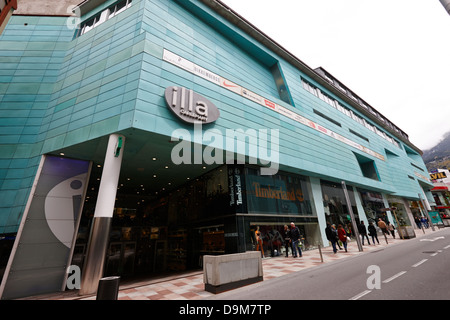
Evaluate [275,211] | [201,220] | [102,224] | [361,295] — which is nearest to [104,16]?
[102,224]

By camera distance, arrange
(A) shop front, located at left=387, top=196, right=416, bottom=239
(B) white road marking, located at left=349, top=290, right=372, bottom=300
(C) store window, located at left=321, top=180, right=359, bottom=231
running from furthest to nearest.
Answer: (A) shop front, located at left=387, top=196, right=416, bottom=239 → (C) store window, located at left=321, top=180, right=359, bottom=231 → (B) white road marking, located at left=349, top=290, right=372, bottom=300

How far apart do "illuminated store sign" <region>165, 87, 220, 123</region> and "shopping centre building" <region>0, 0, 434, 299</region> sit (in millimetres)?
78

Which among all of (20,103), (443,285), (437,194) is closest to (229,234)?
(443,285)

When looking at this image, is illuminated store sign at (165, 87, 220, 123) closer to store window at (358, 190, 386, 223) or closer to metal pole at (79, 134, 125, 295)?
metal pole at (79, 134, 125, 295)

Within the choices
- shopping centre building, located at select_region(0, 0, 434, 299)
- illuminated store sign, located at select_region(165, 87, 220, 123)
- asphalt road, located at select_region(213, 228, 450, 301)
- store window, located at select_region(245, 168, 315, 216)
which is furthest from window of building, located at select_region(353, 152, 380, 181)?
asphalt road, located at select_region(213, 228, 450, 301)

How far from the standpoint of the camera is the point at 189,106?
11.9 meters

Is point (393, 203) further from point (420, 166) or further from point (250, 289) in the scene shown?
point (250, 289)

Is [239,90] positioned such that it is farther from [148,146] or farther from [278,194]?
[278,194]

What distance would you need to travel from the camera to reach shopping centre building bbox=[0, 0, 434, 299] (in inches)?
410

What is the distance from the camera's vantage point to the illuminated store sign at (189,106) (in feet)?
37.2

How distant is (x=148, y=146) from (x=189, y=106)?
136 inches

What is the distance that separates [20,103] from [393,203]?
47350 mm

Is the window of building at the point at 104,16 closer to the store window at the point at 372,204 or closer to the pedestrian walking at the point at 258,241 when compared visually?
the pedestrian walking at the point at 258,241
